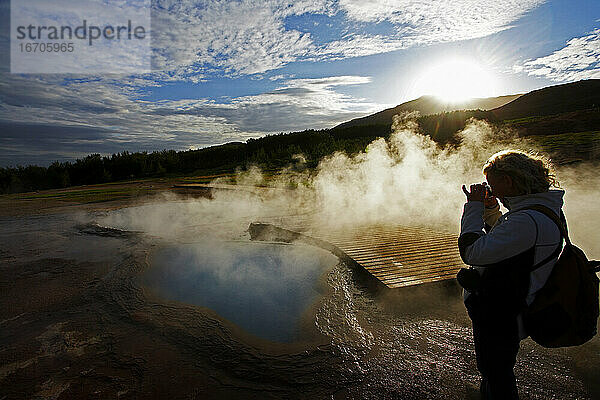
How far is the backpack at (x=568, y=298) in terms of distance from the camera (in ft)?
5.35

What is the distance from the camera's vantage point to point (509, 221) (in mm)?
1671

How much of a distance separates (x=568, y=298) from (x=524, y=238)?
0.36 m

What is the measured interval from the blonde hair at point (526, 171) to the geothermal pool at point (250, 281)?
2906 millimetres

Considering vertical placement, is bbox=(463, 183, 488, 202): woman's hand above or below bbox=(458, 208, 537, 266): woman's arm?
above

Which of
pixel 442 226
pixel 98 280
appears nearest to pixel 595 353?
pixel 442 226

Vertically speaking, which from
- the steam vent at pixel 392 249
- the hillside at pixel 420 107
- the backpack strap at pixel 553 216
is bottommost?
the steam vent at pixel 392 249

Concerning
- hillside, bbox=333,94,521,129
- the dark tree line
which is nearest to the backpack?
the dark tree line

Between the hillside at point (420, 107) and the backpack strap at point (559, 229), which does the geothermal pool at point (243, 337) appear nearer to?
the backpack strap at point (559, 229)

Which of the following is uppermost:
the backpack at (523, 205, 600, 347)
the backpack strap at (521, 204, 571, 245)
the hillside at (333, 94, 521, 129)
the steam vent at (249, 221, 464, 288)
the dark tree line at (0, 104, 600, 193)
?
the hillside at (333, 94, 521, 129)

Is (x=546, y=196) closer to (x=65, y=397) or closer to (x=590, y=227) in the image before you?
(x=65, y=397)

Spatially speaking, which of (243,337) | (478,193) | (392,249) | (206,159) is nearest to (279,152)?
(206,159)

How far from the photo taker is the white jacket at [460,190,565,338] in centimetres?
162

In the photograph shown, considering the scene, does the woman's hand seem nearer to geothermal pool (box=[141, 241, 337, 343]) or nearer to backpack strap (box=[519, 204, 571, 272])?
backpack strap (box=[519, 204, 571, 272])

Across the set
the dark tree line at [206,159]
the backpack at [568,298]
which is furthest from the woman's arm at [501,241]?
the dark tree line at [206,159]
